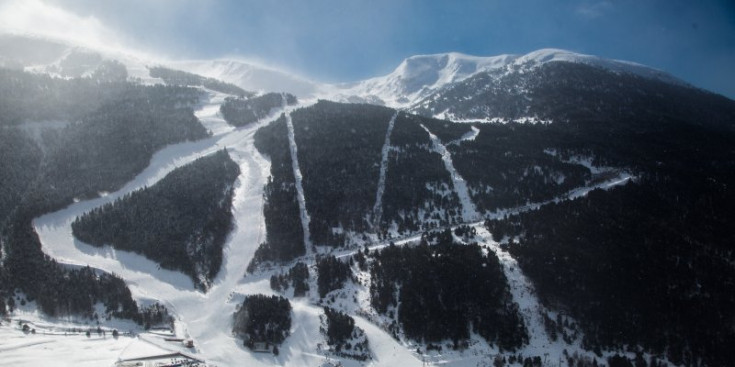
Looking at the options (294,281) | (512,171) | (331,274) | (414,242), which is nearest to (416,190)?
(414,242)

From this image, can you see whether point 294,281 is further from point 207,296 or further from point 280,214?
point 280,214

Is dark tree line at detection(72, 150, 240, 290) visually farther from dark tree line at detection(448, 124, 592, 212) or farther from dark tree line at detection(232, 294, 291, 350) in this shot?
dark tree line at detection(448, 124, 592, 212)

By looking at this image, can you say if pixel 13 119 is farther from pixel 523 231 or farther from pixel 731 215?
pixel 731 215

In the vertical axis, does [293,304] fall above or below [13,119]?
below

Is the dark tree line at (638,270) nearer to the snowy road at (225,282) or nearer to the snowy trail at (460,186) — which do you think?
the snowy road at (225,282)

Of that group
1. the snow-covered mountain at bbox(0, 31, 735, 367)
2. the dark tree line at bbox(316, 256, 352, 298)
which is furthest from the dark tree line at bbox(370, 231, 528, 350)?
the dark tree line at bbox(316, 256, 352, 298)

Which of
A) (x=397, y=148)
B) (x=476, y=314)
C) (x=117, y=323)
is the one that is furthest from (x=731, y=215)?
(x=117, y=323)

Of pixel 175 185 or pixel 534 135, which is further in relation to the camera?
pixel 534 135
